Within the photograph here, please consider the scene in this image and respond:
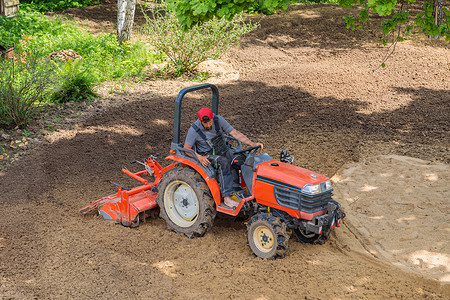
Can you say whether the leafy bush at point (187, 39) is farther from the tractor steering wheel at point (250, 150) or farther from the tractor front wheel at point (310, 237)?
the tractor front wheel at point (310, 237)

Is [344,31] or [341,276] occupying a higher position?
[344,31]

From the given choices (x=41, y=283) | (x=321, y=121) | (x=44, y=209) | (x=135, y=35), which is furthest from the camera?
(x=135, y=35)

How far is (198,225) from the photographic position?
241 inches

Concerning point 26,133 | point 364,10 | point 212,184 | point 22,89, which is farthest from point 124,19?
point 212,184

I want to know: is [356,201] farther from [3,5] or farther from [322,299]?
[3,5]

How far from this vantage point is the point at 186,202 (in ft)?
20.7

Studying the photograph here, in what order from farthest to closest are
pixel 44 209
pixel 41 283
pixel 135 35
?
pixel 135 35, pixel 44 209, pixel 41 283

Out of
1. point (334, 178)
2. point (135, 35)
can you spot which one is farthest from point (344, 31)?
point (334, 178)

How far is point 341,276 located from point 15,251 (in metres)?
3.96

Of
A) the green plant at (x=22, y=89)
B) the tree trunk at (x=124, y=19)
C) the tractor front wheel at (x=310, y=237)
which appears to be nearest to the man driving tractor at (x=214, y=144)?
the tractor front wheel at (x=310, y=237)

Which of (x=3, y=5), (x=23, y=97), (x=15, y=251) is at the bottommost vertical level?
(x=15, y=251)

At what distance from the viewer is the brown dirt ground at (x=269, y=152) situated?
17.2 ft

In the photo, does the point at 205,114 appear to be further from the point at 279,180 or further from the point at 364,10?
the point at 364,10

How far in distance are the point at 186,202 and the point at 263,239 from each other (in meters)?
1.23
